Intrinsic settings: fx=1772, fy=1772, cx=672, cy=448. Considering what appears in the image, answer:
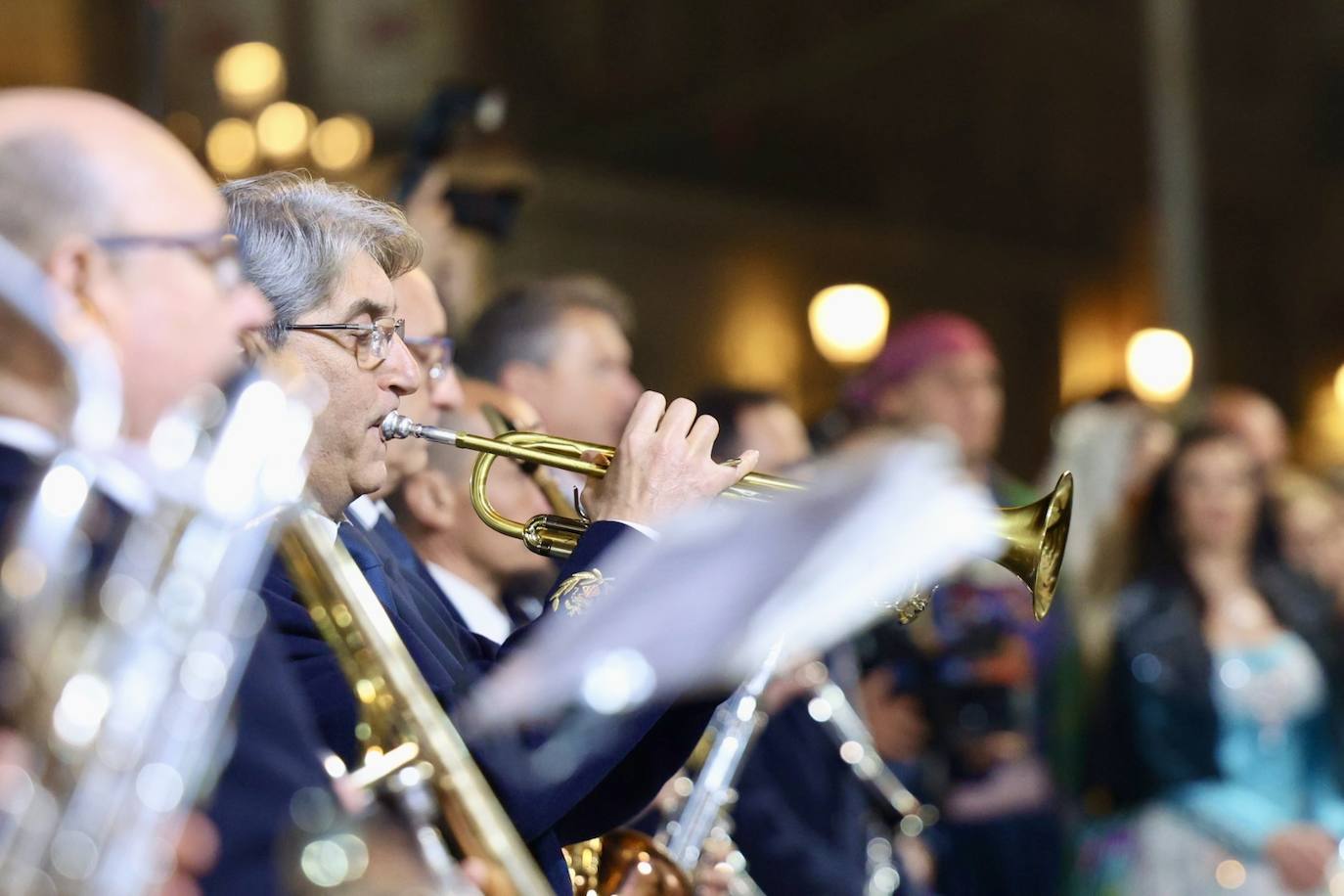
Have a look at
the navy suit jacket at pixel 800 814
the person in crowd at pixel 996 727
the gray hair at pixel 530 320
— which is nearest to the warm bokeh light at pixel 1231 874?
the person in crowd at pixel 996 727

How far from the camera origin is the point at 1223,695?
5137 mm

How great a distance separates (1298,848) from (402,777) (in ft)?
12.3

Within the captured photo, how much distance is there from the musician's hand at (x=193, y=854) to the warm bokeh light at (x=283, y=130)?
21.4 feet

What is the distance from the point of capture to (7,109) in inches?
70.4

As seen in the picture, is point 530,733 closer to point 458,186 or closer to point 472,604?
point 472,604

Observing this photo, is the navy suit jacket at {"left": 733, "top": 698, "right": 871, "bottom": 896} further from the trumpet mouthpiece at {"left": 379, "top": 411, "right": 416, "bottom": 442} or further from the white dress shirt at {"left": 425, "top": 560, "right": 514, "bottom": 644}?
the trumpet mouthpiece at {"left": 379, "top": 411, "right": 416, "bottom": 442}

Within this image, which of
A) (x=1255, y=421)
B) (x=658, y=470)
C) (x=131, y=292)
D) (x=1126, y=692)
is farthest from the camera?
(x=1255, y=421)

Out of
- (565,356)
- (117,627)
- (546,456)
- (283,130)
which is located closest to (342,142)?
(283,130)

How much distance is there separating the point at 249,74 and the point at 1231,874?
5.28m

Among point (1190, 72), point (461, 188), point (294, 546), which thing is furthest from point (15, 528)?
point (1190, 72)

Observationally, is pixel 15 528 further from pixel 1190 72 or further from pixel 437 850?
pixel 1190 72

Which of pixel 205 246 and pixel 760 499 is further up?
pixel 205 246

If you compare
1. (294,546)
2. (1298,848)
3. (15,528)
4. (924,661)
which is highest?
(15,528)

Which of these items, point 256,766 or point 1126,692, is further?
point 1126,692
